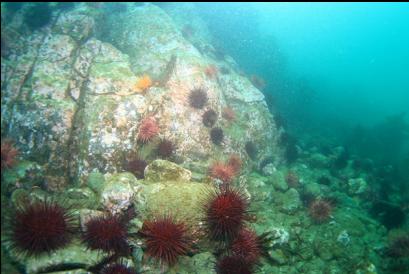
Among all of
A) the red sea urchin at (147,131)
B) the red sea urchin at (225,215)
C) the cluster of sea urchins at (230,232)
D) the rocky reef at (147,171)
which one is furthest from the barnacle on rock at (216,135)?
the red sea urchin at (225,215)

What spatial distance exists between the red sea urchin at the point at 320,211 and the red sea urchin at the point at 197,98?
576cm

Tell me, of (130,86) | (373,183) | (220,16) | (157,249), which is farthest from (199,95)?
(220,16)

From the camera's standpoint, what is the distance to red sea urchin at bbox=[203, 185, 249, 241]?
700cm

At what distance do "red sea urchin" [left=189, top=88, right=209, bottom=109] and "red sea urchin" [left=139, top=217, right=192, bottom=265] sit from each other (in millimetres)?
6118

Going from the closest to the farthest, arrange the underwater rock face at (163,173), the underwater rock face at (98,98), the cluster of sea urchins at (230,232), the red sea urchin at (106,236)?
the red sea urchin at (106,236), the cluster of sea urchins at (230,232), the underwater rock face at (163,173), the underwater rock face at (98,98)

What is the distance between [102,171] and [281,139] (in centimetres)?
1071

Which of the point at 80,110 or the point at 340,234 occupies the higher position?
the point at 80,110

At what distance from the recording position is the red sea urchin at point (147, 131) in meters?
10.1

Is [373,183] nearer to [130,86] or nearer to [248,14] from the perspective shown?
[130,86]

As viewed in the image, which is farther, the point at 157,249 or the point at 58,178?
the point at 58,178

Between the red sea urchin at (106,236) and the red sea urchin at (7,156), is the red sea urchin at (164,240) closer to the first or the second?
the red sea urchin at (106,236)

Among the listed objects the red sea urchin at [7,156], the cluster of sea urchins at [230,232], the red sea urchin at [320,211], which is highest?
the cluster of sea urchins at [230,232]

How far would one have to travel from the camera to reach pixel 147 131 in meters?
10.1

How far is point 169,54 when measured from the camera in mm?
14438
